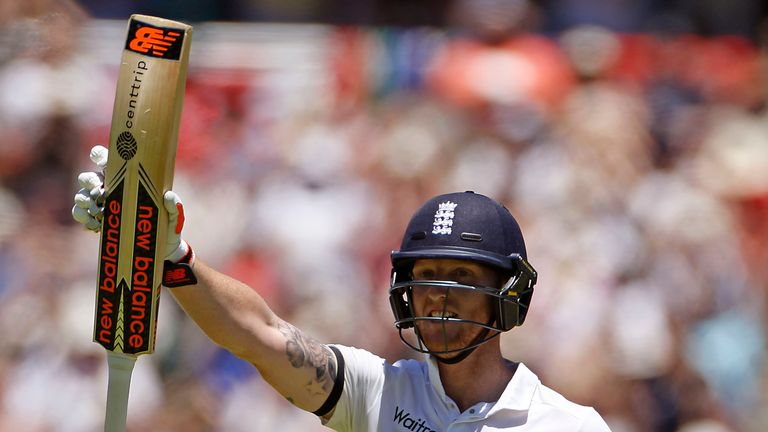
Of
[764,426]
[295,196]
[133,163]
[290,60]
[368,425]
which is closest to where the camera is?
[133,163]

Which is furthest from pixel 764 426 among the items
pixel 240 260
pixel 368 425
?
pixel 368 425

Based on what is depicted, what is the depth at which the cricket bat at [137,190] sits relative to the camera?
344cm

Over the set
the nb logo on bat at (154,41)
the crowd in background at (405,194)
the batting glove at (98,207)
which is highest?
the nb logo on bat at (154,41)

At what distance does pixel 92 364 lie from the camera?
718 centimetres

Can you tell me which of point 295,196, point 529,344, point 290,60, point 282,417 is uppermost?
point 290,60

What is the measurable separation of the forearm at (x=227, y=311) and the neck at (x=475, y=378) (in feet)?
2.01

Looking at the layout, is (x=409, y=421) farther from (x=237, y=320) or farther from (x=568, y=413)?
(x=237, y=320)

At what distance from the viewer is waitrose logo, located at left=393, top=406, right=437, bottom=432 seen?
12.7 feet

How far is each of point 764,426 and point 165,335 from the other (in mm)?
3592

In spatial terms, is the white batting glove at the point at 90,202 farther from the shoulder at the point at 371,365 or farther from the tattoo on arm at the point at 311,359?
the shoulder at the point at 371,365

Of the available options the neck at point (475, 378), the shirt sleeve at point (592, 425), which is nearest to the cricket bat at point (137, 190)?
the neck at point (475, 378)

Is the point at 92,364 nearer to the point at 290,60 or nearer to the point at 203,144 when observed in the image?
the point at 203,144

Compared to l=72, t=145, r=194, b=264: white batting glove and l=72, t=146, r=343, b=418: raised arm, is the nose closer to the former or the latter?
l=72, t=146, r=343, b=418: raised arm

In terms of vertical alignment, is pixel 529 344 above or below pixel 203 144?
below
